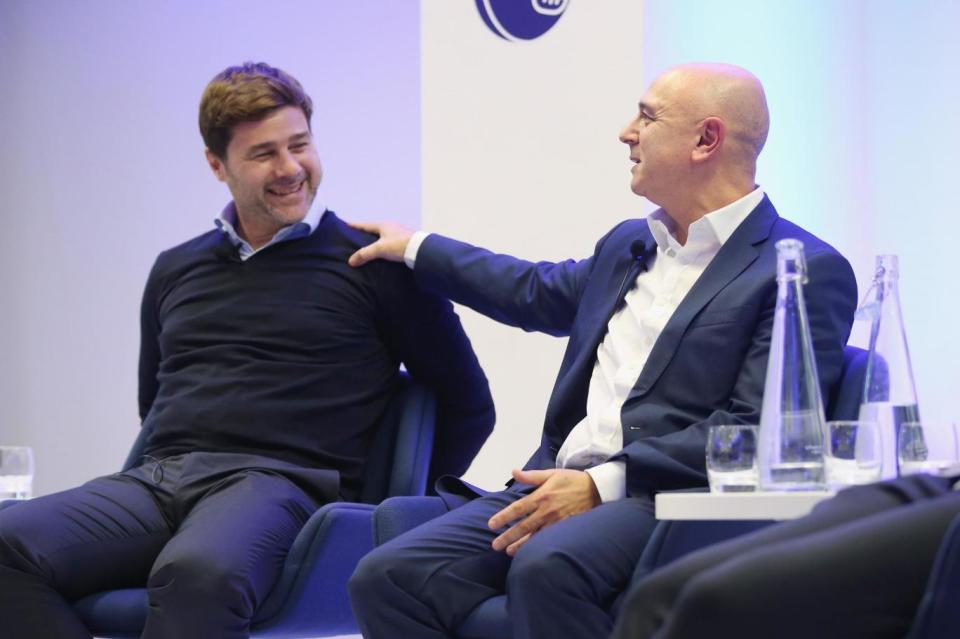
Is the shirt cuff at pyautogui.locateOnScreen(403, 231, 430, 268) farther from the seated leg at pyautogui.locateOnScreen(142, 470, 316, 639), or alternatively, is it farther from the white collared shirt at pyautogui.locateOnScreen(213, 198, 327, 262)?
the seated leg at pyautogui.locateOnScreen(142, 470, 316, 639)

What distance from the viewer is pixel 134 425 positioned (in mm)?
5922

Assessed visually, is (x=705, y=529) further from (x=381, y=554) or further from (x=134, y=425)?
(x=134, y=425)

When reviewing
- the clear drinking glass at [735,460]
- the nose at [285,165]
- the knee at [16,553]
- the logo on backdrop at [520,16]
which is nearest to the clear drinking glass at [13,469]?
the knee at [16,553]

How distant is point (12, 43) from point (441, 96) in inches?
102

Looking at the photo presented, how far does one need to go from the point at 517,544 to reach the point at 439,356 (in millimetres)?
888

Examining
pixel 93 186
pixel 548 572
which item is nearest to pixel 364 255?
pixel 548 572

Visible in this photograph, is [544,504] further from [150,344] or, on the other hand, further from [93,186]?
[93,186]

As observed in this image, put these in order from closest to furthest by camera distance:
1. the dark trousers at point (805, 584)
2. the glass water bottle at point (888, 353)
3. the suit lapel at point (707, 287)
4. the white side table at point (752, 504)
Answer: the dark trousers at point (805, 584), the white side table at point (752, 504), the glass water bottle at point (888, 353), the suit lapel at point (707, 287)

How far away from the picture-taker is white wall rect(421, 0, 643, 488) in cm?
402

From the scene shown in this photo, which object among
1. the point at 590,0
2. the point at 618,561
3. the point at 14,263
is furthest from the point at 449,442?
the point at 14,263

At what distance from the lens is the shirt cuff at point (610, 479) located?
253cm

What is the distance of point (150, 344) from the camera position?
11.8 ft

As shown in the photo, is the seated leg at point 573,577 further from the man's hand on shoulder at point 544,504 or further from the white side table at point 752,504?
the white side table at point 752,504

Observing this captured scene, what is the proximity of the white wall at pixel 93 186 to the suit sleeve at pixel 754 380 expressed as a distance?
371 cm
